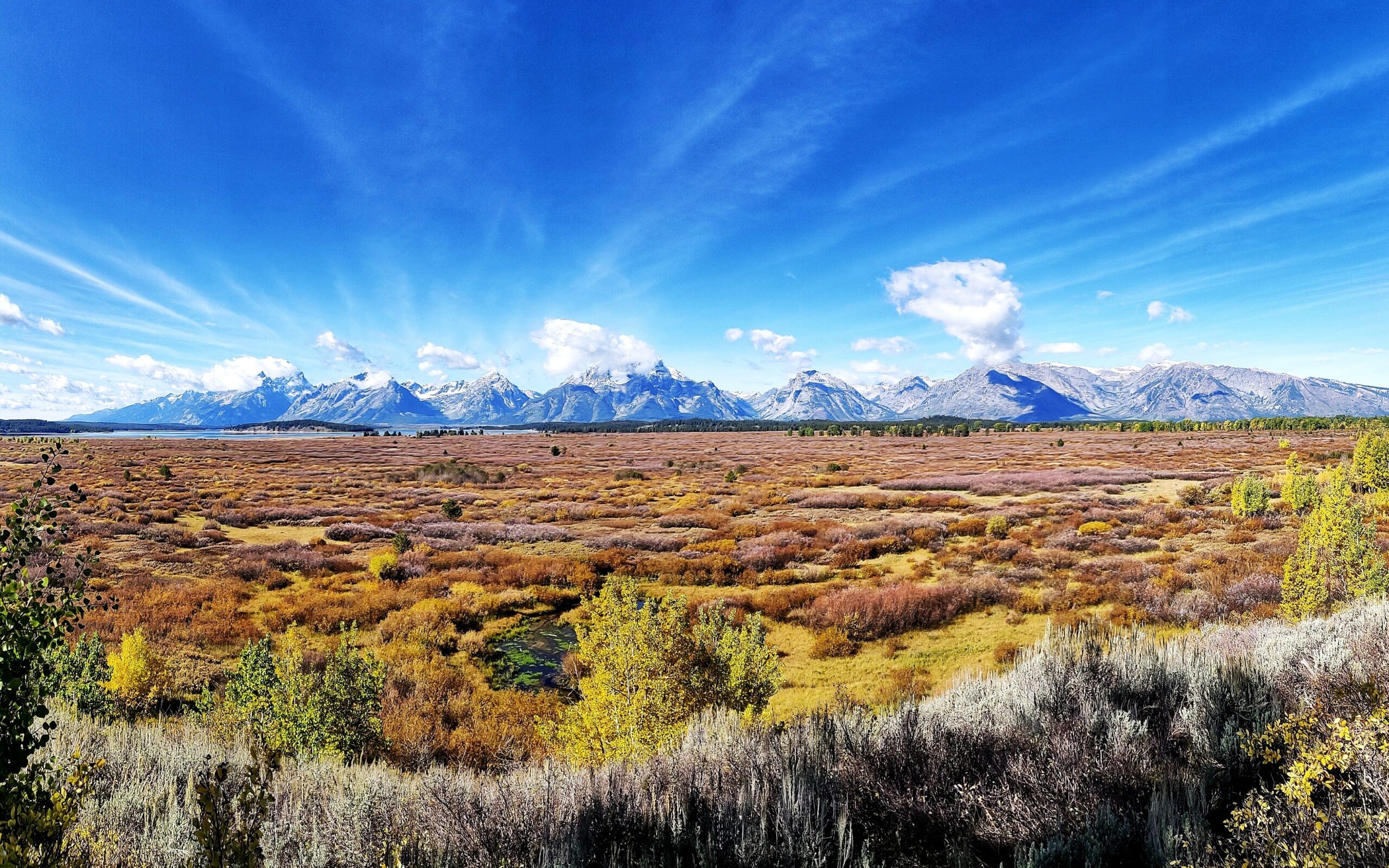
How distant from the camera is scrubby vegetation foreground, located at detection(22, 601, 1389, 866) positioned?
10.3 feet

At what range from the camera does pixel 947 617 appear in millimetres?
13602

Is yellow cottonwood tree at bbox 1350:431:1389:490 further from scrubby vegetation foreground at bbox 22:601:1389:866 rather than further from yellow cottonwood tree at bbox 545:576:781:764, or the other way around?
yellow cottonwood tree at bbox 545:576:781:764

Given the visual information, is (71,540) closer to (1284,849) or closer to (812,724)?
(812,724)

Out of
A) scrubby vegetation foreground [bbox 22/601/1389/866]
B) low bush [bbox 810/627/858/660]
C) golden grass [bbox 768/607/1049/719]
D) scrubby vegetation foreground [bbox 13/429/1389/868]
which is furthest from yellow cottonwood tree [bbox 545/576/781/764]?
low bush [bbox 810/627/858/660]

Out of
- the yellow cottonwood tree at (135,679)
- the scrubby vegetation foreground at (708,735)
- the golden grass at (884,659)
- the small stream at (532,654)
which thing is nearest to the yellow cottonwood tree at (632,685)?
the scrubby vegetation foreground at (708,735)

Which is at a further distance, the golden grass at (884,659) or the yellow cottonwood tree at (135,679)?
the golden grass at (884,659)

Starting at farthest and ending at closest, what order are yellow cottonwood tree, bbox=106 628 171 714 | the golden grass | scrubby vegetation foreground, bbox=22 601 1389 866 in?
the golden grass, yellow cottonwood tree, bbox=106 628 171 714, scrubby vegetation foreground, bbox=22 601 1389 866

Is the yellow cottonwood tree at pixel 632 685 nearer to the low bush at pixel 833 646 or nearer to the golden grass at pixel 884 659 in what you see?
the golden grass at pixel 884 659

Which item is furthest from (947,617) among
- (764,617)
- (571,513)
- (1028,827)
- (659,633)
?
(571,513)

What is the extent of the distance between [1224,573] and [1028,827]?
1596 centimetres

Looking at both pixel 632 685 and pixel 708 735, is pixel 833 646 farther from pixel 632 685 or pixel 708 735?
pixel 708 735

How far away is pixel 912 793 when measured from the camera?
154 inches

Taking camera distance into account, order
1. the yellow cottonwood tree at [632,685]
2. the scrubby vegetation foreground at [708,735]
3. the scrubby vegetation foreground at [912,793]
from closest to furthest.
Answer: the scrubby vegetation foreground at [708,735] → the scrubby vegetation foreground at [912,793] → the yellow cottonwood tree at [632,685]

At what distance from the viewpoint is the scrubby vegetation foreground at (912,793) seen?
3125 mm
